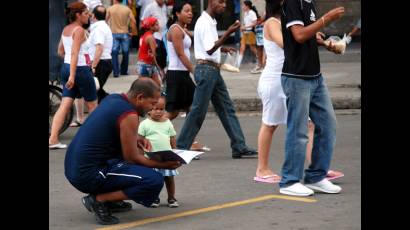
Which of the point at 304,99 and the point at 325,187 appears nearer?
the point at 304,99

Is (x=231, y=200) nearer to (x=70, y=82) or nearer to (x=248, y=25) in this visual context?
(x=70, y=82)

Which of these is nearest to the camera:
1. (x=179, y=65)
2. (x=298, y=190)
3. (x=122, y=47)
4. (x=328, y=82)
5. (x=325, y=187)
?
(x=298, y=190)

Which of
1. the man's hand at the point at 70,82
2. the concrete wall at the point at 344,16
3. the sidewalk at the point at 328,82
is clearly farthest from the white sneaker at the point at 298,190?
the concrete wall at the point at 344,16

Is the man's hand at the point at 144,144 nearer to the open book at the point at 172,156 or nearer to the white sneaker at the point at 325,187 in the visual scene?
the open book at the point at 172,156

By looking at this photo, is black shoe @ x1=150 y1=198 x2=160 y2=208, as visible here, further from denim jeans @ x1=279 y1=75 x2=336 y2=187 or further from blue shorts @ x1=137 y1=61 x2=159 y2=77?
blue shorts @ x1=137 y1=61 x2=159 y2=77

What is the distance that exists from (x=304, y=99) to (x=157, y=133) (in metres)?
1.26

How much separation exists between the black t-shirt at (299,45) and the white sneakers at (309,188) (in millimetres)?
961

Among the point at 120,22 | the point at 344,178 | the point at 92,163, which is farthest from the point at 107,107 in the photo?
the point at 120,22

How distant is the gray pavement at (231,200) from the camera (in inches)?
309

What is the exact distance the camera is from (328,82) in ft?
58.3

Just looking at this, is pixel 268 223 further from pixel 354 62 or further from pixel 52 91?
pixel 354 62

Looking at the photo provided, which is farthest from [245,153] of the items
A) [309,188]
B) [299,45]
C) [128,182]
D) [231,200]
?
[128,182]

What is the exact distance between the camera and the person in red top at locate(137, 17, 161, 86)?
13797 millimetres
